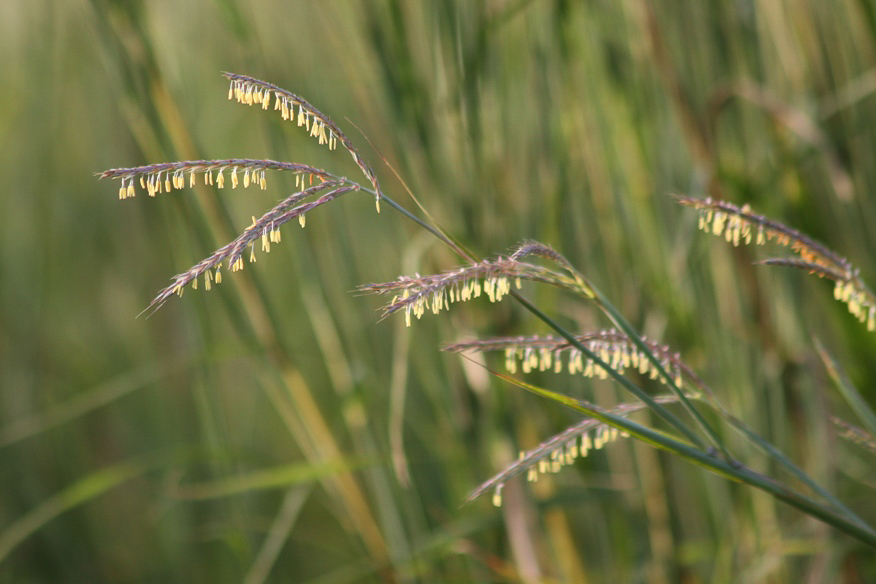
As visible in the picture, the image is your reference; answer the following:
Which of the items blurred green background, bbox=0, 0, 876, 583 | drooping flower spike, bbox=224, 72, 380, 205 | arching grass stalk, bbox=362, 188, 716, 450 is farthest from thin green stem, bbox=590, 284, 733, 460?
blurred green background, bbox=0, 0, 876, 583

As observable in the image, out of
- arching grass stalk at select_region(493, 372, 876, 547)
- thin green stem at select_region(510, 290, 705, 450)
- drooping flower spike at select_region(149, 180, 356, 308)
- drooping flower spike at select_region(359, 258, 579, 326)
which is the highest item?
drooping flower spike at select_region(149, 180, 356, 308)

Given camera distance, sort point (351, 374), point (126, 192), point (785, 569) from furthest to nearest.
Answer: point (785, 569)
point (351, 374)
point (126, 192)

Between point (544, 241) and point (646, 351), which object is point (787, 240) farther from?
point (544, 241)

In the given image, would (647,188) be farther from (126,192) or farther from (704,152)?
(126,192)

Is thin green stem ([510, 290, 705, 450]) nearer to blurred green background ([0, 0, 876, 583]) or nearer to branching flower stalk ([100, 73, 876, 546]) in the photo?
branching flower stalk ([100, 73, 876, 546])

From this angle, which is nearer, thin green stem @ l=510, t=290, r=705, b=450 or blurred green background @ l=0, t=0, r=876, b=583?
thin green stem @ l=510, t=290, r=705, b=450

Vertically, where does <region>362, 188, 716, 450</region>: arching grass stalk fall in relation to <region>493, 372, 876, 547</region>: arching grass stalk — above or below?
above

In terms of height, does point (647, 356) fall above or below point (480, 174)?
below

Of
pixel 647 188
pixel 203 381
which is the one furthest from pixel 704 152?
pixel 203 381
